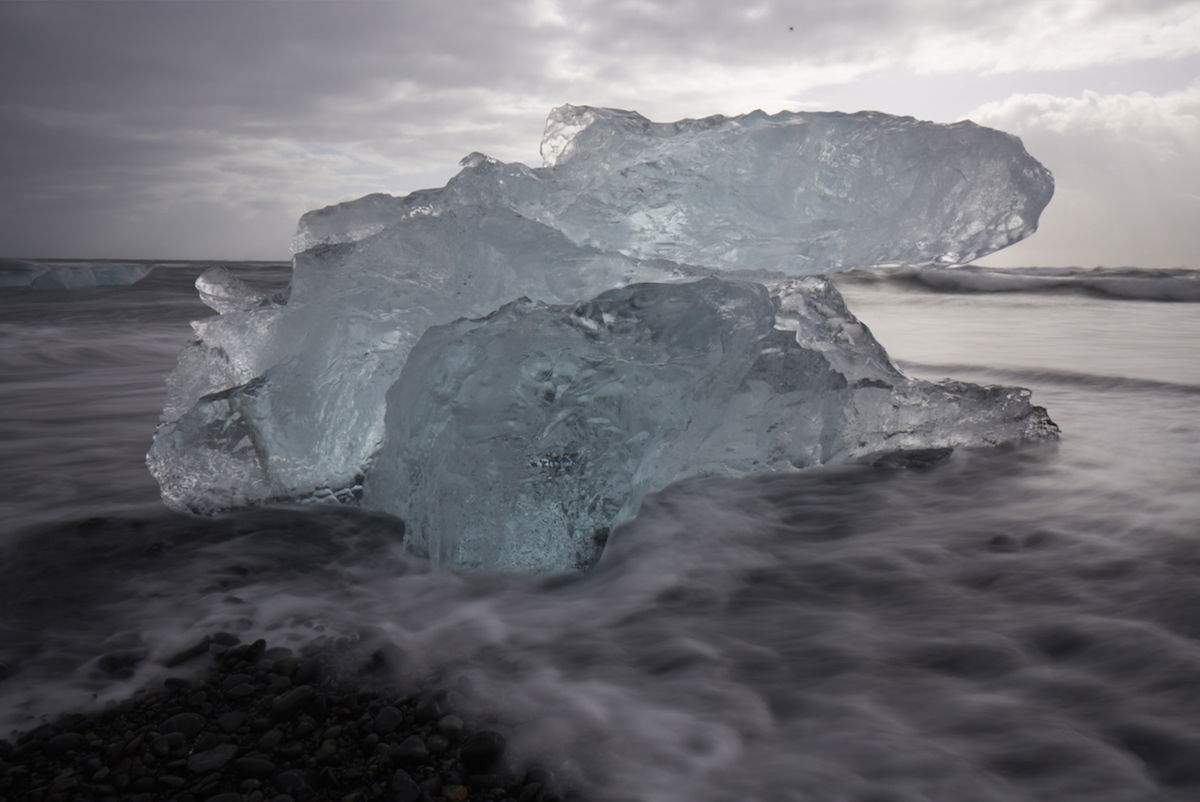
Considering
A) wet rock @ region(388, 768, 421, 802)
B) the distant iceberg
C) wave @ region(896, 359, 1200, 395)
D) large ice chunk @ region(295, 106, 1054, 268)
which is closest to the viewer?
wet rock @ region(388, 768, 421, 802)

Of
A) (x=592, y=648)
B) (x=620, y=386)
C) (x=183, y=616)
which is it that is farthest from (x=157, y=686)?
(x=620, y=386)

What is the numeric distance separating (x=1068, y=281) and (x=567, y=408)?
50.9 feet

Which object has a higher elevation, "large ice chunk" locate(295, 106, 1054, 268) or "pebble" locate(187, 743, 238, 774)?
"large ice chunk" locate(295, 106, 1054, 268)

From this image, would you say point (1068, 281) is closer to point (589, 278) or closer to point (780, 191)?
point (780, 191)

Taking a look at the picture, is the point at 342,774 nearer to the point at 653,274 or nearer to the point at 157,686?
the point at 157,686

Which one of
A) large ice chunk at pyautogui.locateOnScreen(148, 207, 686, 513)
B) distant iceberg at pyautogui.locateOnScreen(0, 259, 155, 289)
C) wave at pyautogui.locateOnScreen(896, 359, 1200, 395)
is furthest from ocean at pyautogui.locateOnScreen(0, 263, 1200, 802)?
distant iceberg at pyautogui.locateOnScreen(0, 259, 155, 289)

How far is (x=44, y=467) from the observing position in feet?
10.4

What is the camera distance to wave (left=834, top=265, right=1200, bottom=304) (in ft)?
43.1

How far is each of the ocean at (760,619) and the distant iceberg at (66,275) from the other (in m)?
16.1

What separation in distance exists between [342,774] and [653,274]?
2.01m

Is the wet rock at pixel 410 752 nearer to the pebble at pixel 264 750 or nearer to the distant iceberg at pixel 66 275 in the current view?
the pebble at pixel 264 750

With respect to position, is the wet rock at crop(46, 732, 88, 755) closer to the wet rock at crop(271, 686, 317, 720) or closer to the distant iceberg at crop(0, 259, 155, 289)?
the wet rock at crop(271, 686, 317, 720)

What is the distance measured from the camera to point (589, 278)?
2816 mm

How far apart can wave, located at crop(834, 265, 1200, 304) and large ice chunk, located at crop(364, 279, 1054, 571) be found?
1225 centimetres
